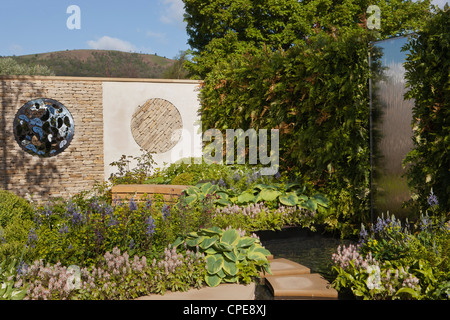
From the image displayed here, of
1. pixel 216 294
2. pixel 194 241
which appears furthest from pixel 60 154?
pixel 216 294

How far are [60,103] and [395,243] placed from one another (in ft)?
32.0

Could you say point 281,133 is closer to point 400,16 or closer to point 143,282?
point 143,282

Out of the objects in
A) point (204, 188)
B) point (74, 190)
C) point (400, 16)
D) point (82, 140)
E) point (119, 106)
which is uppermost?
point (400, 16)

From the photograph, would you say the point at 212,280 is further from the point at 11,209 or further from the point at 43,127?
the point at 43,127

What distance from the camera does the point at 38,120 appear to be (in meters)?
11.0

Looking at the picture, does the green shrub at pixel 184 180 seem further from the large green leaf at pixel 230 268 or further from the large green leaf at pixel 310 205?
the large green leaf at pixel 230 268

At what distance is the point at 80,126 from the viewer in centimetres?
1145

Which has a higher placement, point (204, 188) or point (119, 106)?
point (119, 106)

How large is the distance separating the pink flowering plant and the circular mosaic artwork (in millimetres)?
9039

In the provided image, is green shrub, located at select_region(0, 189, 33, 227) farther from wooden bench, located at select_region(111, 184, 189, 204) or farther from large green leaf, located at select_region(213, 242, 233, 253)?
large green leaf, located at select_region(213, 242, 233, 253)

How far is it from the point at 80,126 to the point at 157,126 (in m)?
2.18

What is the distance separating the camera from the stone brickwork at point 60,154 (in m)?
10.8

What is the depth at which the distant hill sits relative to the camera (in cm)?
4316
